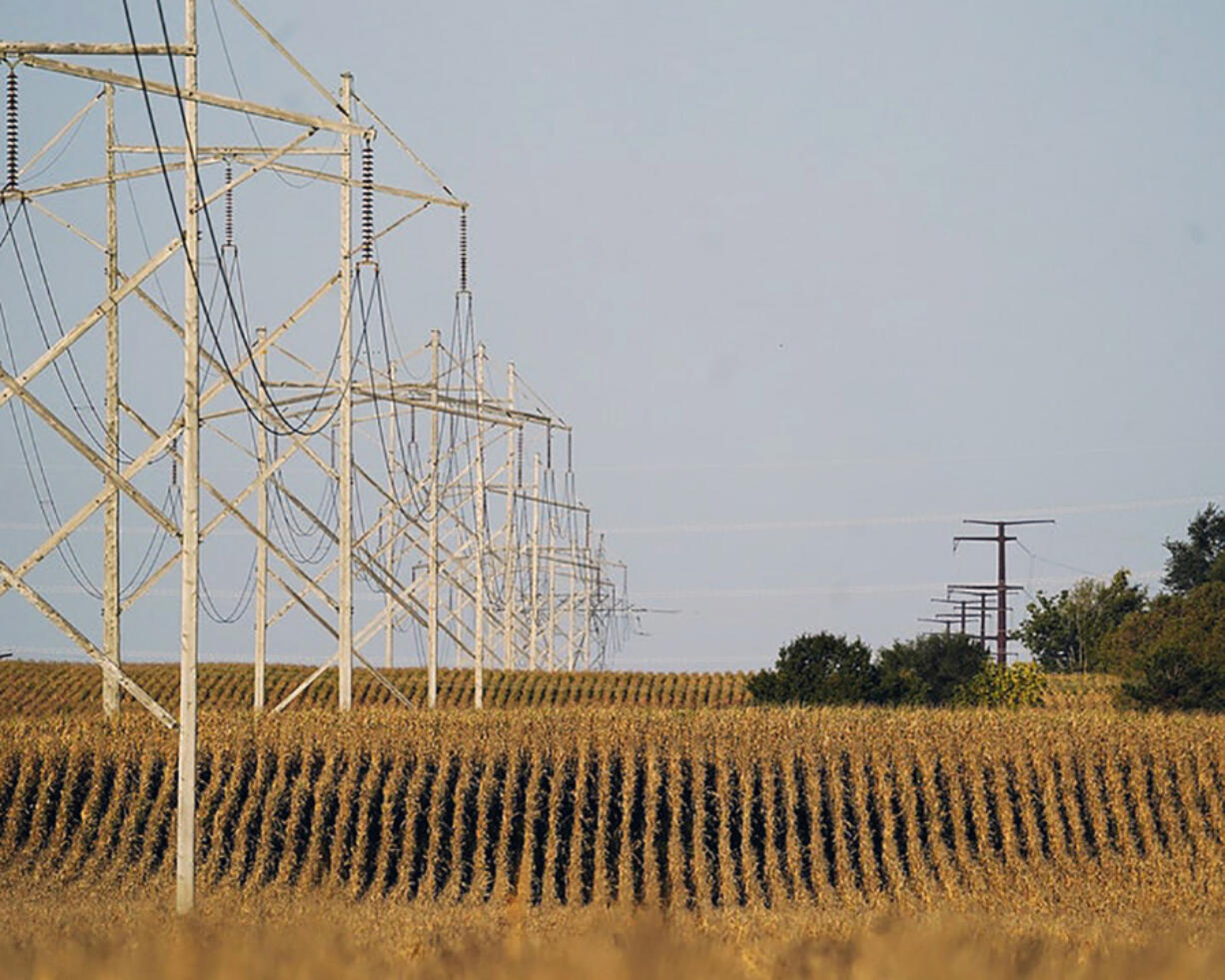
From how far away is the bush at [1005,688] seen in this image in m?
78.8

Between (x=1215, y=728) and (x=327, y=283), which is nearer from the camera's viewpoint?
(x=327, y=283)

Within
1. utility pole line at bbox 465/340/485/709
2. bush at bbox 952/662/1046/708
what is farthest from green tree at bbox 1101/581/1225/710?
utility pole line at bbox 465/340/485/709

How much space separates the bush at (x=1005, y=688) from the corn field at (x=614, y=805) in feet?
116

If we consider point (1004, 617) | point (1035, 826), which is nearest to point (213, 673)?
point (1004, 617)

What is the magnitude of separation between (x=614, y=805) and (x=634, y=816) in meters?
0.55

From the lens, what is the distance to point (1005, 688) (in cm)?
8050

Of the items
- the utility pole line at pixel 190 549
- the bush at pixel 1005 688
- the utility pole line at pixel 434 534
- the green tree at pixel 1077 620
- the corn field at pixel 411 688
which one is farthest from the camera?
the green tree at pixel 1077 620

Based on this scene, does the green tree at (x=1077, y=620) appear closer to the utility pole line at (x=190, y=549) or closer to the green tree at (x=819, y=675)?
the green tree at (x=819, y=675)

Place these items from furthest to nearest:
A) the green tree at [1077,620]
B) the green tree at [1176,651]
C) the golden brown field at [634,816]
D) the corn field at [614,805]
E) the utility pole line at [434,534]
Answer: the green tree at [1077,620] < the green tree at [1176,651] < the utility pole line at [434,534] < the corn field at [614,805] < the golden brown field at [634,816]

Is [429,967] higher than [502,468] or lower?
lower

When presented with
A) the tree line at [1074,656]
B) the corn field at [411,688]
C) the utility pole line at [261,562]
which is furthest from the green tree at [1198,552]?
the utility pole line at [261,562]

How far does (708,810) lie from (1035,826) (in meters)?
5.75

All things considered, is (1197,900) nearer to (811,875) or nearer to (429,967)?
(811,875)

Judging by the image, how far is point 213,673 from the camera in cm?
8800
